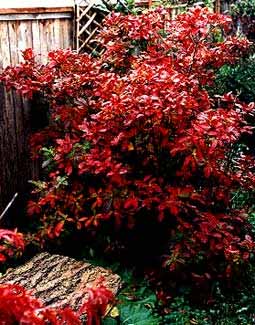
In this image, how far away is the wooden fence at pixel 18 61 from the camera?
4.23 m

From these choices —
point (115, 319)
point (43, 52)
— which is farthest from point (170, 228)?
point (43, 52)

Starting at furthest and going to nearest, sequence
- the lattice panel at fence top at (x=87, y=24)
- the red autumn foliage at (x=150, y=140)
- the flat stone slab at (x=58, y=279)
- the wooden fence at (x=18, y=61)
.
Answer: the lattice panel at fence top at (x=87, y=24) < the wooden fence at (x=18, y=61) < the red autumn foliage at (x=150, y=140) < the flat stone slab at (x=58, y=279)

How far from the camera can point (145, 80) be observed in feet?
11.5

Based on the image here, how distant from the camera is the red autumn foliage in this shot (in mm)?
3443

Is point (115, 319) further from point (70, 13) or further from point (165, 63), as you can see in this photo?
point (70, 13)

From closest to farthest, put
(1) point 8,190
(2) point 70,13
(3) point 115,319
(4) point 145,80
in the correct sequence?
A: (3) point 115,319, (4) point 145,80, (1) point 8,190, (2) point 70,13

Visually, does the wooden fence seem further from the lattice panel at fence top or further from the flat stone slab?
the flat stone slab

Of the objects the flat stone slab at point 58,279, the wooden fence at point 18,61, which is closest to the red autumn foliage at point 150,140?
the wooden fence at point 18,61

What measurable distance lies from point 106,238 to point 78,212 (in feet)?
1.00

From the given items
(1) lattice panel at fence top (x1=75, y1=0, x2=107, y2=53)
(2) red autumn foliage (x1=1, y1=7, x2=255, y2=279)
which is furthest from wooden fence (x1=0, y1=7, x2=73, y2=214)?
(2) red autumn foliage (x1=1, y1=7, x2=255, y2=279)

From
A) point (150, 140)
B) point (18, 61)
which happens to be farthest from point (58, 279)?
point (18, 61)

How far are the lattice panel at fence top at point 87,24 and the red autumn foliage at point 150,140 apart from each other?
0.50 m

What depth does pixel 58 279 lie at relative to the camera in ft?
10.7

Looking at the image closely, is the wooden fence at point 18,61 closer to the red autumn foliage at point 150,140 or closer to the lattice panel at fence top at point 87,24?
the lattice panel at fence top at point 87,24
